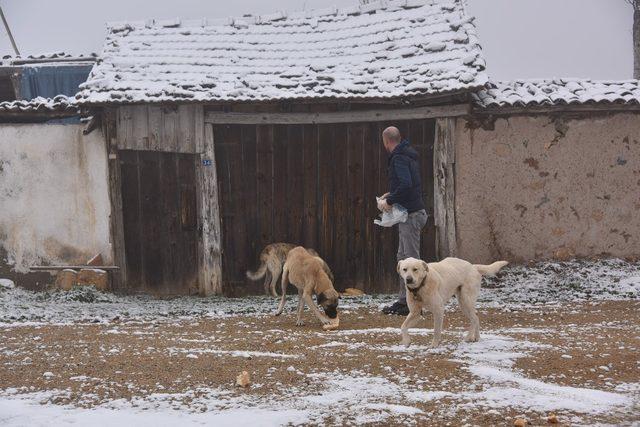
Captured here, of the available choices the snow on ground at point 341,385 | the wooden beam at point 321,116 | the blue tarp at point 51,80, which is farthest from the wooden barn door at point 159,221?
the blue tarp at point 51,80

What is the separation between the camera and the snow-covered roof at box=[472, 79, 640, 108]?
965cm

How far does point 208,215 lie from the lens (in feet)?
33.2

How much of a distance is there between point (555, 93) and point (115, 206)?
22.0 ft

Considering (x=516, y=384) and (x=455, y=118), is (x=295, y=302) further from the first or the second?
(x=516, y=384)

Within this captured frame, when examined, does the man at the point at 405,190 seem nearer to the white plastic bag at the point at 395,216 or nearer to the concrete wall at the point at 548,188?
the white plastic bag at the point at 395,216

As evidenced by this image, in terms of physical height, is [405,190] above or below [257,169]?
below

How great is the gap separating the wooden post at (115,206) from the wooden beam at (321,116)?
142cm

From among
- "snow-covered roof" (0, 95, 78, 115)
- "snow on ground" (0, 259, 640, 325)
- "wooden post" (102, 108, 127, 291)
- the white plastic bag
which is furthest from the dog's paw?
"snow-covered roof" (0, 95, 78, 115)

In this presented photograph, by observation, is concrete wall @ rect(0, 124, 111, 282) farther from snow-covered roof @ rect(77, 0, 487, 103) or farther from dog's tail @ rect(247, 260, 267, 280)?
dog's tail @ rect(247, 260, 267, 280)

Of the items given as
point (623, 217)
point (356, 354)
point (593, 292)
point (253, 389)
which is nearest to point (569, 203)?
point (623, 217)

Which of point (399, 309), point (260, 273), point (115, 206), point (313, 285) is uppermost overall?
point (115, 206)

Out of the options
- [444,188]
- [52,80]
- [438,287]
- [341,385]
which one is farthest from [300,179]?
[52,80]

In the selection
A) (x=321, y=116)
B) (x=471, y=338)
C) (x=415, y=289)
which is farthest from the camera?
(x=321, y=116)

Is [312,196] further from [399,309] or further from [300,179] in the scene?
[399,309]
